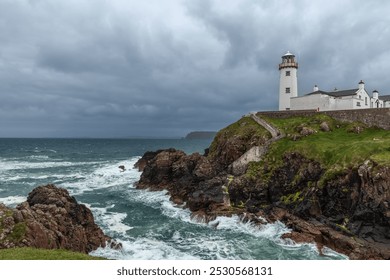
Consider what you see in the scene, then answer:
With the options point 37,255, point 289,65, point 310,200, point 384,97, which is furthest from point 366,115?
point 37,255

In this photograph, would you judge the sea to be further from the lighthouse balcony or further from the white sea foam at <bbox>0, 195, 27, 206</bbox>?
the lighthouse balcony

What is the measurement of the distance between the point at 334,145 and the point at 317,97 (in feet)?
70.3

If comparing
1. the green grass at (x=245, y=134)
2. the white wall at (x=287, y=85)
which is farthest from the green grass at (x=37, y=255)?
the white wall at (x=287, y=85)

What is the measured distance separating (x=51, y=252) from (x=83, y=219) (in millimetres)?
14626

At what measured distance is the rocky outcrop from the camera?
20.9 m

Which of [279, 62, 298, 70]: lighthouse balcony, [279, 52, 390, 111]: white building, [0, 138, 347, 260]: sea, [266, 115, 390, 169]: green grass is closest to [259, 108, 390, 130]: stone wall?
[266, 115, 390, 169]: green grass

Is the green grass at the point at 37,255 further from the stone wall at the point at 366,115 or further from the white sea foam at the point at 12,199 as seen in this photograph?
the stone wall at the point at 366,115

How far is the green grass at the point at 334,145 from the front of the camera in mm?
33125

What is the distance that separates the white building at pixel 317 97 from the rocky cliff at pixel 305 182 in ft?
24.5

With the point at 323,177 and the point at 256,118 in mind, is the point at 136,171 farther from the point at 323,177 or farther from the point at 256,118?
the point at 323,177

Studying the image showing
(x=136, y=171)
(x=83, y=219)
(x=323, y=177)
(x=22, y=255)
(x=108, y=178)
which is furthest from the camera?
(x=136, y=171)

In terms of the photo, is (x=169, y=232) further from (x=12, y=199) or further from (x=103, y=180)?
(x=103, y=180)

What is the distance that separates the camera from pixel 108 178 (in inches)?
2601
